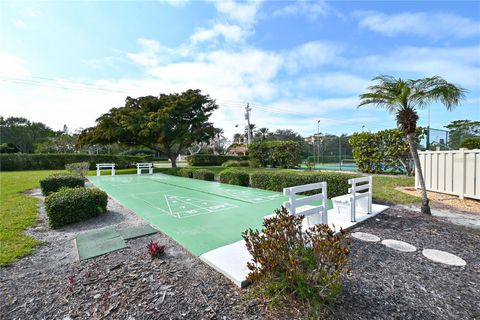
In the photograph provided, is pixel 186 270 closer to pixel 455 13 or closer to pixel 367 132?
pixel 455 13

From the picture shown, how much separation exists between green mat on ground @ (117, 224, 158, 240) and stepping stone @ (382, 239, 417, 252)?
393 cm

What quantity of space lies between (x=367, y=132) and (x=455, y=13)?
719 cm

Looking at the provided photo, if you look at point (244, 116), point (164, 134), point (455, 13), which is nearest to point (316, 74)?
point (455, 13)

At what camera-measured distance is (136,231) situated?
4020 millimetres

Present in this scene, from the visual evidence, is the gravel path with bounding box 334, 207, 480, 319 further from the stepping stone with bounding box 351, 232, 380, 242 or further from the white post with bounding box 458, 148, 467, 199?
the white post with bounding box 458, 148, 467, 199

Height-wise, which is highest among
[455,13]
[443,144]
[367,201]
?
[455,13]

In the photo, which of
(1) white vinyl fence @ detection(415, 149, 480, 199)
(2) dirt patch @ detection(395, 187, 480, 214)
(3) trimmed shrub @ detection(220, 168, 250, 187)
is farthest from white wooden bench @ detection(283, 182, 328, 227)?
(3) trimmed shrub @ detection(220, 168, 250, 187)

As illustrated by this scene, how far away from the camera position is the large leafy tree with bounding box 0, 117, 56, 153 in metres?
36.9

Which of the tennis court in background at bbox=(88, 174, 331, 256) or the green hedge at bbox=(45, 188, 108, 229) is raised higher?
the green hedge at bbox=(45, 188, 108, 229)

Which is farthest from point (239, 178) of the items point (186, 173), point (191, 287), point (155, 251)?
point (191, 287)

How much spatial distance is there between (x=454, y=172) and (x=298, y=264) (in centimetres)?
712

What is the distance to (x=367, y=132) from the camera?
12.1 meters

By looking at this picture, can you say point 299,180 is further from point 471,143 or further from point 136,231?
point 471,143

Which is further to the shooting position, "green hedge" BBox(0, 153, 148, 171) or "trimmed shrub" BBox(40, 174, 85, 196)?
"green hedge" BBox(0, 153, 148, 171)
